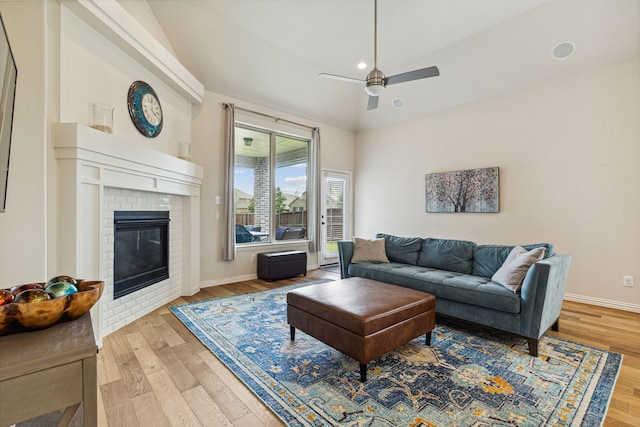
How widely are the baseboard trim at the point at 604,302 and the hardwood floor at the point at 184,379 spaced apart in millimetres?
424

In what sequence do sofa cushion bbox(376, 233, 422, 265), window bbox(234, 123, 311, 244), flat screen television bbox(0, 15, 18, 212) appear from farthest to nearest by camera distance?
window bbox(234, 123, 311, 244) → sofa cushion bbox(376, 233, 422, 265) → flat screen television bbox(0, 15, 18, 212)

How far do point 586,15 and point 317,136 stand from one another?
4.02 m

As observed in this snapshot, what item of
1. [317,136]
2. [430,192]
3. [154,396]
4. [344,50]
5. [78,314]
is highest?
[344,50]

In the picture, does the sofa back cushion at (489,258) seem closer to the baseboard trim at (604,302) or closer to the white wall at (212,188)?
the baseboard trim at (604,302)

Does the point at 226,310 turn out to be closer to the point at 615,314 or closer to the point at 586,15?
the point at 615,314

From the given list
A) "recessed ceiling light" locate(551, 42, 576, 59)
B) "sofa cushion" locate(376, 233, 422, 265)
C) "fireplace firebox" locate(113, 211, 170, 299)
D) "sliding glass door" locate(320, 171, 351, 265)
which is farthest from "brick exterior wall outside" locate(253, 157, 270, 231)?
"recessed ceiling light" locate(551, 42, 576, 59)

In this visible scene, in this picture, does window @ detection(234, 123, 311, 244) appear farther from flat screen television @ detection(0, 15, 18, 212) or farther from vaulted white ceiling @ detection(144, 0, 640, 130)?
flat screen television @ detection(0, 15, 18, 212)

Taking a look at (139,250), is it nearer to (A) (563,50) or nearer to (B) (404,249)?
(B) (404,249)

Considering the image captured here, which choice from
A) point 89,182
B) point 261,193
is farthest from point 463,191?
point 89,182

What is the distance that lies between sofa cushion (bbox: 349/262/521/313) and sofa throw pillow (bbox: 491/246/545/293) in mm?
68

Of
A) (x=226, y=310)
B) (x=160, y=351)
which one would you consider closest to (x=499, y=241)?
(x=226, y=310)

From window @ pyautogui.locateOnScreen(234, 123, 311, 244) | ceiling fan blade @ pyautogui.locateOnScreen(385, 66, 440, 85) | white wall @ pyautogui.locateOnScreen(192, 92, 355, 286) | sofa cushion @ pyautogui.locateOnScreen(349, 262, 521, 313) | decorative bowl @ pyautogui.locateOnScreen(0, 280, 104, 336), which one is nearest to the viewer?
decorative bowl @ pyautogui.locateOnScreen(0, 280, 104, 336)

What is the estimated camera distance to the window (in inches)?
199

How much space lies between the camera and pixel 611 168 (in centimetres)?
365
